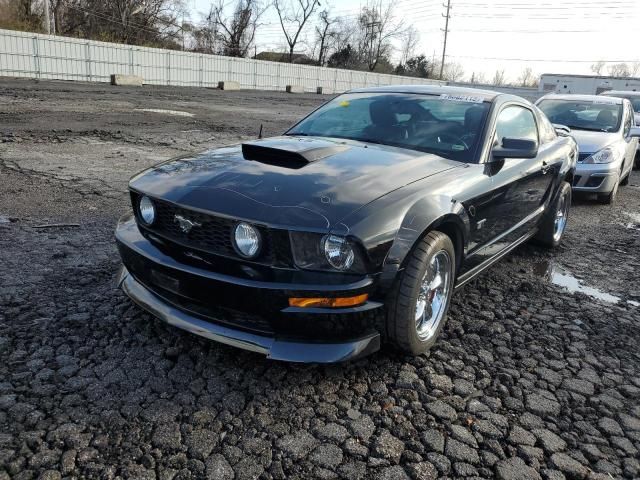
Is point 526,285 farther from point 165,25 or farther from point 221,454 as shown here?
point 165,25

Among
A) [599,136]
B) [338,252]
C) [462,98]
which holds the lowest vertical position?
[338,252]

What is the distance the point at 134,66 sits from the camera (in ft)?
94.6

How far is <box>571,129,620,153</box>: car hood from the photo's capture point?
24.1 ft

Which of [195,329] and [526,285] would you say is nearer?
[195,329]

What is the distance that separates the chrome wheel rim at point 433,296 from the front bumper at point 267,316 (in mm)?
433

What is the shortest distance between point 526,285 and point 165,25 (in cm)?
5023

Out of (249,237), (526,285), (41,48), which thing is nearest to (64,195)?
(249,237)

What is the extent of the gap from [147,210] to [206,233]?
20.0 inches

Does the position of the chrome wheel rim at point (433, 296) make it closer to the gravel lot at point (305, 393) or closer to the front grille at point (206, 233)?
the gravel lot at point (305, 393)

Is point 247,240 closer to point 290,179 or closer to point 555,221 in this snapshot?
point 290,179

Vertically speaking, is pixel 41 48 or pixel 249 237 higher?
pixel 41 48

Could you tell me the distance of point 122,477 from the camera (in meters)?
1.91

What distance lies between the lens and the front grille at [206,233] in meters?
2.38

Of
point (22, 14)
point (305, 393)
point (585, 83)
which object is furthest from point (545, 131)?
point (585, 83)
